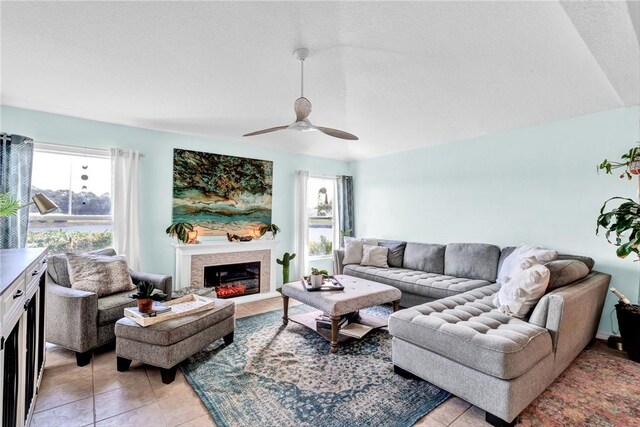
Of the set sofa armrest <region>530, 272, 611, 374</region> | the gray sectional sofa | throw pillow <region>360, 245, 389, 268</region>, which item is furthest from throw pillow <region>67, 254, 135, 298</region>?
sofa armrest <region>530, 272, 611, 374</region>

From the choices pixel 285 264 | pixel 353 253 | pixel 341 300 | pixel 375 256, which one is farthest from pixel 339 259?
pixel 341 300

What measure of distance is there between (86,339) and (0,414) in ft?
5.09

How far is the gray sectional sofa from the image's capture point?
5.69ft

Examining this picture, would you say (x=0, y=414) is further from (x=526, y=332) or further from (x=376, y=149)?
(x=376, y=149)

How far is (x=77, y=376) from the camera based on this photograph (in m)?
2.31

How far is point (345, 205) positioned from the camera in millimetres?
5926

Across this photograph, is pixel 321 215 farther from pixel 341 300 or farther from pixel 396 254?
pixel 341 300

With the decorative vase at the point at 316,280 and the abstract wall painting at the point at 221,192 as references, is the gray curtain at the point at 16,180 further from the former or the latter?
the decorative vase at the point at 316,280

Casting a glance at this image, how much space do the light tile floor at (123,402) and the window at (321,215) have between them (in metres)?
3.62

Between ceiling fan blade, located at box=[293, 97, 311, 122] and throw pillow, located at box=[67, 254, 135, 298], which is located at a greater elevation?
ceiling fan blade, located at box=[293, 97, 311, 122]

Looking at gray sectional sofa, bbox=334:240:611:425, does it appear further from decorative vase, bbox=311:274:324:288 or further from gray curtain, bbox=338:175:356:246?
→ gray curtain, bbox=338:175:356:246

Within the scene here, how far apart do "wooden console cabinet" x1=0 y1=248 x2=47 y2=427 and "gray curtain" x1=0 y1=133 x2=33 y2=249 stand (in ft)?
4.59

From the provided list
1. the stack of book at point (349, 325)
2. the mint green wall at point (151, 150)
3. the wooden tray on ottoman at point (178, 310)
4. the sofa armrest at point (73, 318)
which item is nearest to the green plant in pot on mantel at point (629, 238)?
the stack of book at point (349, 325)

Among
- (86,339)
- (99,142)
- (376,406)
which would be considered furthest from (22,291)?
(99,142)
